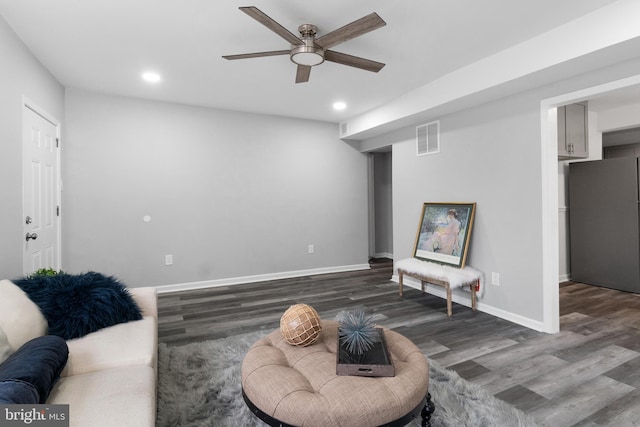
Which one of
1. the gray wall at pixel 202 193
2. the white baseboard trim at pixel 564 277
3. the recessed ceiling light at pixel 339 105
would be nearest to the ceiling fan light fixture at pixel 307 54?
the recessed ceiling light at pixel 339 105

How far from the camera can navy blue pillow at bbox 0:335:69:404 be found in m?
1.08

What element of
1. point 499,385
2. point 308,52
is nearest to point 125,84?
point 308,52

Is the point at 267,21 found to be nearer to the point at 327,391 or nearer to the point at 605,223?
the point at 327,391

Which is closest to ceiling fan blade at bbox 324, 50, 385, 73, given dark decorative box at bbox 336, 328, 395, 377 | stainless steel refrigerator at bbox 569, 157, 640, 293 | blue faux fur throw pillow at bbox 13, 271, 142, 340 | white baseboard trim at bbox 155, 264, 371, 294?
dark decorative box at bbox 336, 328, 395, 377

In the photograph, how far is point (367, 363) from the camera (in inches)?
56.6

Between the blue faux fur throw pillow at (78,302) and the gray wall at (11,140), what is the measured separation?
811 mm

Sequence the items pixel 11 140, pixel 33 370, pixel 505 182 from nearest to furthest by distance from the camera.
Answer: pixel 33 370 < pixel 11 140 < pixel 505 182

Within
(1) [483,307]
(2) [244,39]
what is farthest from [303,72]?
(1) [483,307]

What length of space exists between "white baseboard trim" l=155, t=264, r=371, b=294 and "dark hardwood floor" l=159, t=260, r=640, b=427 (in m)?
0.17

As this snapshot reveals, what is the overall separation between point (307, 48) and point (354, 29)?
16.0 inches

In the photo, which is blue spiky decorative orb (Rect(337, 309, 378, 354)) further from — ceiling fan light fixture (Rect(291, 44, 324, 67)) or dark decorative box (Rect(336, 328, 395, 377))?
ceiling fan light fixture (Rect(291, 44, 324, 67))

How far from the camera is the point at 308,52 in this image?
247 cm

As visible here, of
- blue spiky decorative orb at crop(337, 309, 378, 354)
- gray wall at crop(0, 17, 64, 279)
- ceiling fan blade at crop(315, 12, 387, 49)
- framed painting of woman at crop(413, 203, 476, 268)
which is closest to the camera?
blue spiky decorative orb at crop(337, 309, 378, 354)

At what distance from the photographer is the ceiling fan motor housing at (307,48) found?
2.44m
